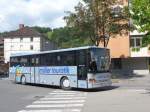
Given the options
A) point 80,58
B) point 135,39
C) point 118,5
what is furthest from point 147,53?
point 80,58

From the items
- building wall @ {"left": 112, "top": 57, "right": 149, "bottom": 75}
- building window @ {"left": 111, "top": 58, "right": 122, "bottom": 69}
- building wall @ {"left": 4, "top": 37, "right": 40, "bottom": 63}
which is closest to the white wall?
building wall @ {"left": 112, "top": 57, "right": 149, "bottom": 75}

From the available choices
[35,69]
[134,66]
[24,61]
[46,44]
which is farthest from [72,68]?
[46,44]

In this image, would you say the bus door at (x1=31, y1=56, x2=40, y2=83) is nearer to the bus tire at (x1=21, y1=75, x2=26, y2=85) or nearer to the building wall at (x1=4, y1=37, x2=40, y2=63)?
the bus tire at (x1=21, y1=75, x2=26, y2=85)

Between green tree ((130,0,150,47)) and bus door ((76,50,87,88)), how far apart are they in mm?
4746

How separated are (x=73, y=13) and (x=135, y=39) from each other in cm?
1552

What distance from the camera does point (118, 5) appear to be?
47.7 metres

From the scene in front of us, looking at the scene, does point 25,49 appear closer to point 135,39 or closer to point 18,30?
point 18,30

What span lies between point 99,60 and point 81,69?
1261mm

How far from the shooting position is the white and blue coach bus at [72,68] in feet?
86.0

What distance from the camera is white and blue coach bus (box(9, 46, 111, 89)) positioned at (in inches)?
1032

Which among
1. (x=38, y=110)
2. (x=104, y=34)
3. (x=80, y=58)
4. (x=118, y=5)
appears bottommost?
(x=38, y=110)

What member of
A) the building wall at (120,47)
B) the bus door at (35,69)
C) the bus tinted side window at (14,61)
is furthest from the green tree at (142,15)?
the building wall at (120,47)

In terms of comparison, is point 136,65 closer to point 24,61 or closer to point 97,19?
point 97,19

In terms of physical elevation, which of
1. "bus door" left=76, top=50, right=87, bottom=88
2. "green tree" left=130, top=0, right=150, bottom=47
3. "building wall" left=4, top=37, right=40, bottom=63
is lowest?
"bus door" left=76, top=50, right=87, bottom=88
